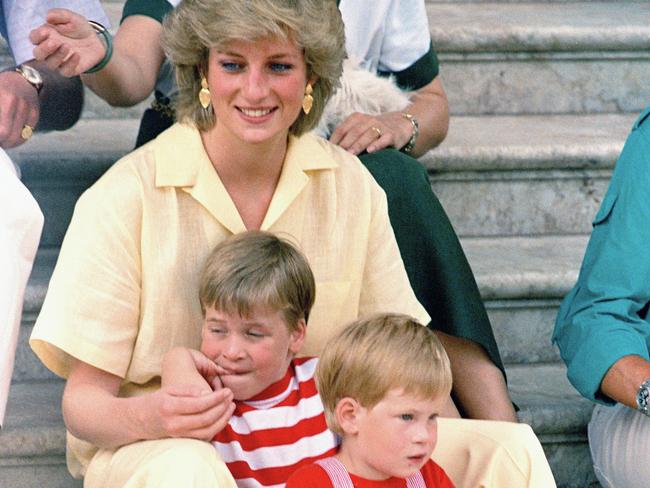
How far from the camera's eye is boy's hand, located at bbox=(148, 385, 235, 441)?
200 cm

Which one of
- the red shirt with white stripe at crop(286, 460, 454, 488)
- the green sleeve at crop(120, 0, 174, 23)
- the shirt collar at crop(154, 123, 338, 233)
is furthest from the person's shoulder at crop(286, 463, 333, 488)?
the green sleeve at crop(120, 0, 174, 23)

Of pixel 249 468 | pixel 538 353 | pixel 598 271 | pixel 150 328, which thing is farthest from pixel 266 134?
pixel 538 353

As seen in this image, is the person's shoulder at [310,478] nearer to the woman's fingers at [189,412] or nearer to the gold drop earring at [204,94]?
the woman's fingers at [189,412]

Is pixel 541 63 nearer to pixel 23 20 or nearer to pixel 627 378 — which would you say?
pixel 627 378

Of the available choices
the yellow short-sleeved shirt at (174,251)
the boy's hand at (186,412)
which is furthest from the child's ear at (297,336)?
the boy's hand at (186,412)

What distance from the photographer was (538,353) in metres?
3.00

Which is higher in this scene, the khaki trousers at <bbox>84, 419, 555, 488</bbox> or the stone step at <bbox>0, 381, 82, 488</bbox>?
the khaki trousers at <bbox>84, 419, 555, 488</bbox>

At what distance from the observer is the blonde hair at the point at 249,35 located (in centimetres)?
215

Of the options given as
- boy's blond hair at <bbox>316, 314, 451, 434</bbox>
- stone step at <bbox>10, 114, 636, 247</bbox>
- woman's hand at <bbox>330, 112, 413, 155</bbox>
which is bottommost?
stone step at <bbox>10, 114, 636, 247</bbox>

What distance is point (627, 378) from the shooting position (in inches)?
95.3

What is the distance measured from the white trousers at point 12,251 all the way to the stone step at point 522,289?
2.06 ft

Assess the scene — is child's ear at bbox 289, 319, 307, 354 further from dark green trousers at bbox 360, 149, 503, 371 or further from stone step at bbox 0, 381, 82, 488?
stone step at bbox 0, 381, 82, 488

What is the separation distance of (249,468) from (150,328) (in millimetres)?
280

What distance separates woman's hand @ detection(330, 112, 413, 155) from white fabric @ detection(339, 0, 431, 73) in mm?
228
